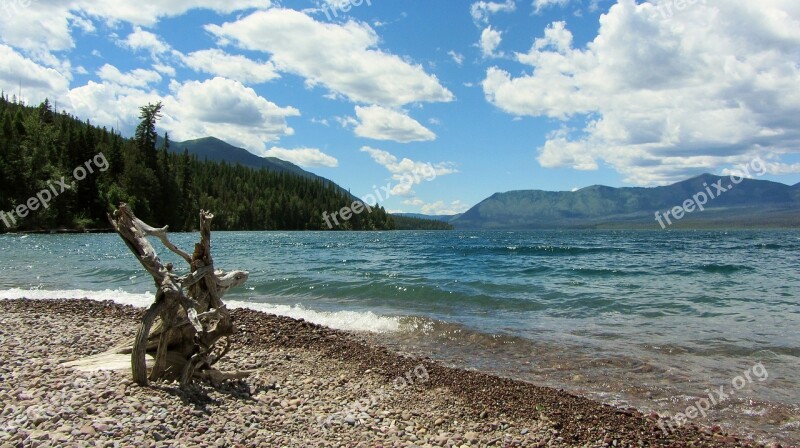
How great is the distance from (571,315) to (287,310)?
10.7 meters

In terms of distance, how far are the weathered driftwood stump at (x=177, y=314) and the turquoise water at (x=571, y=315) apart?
6073 mm

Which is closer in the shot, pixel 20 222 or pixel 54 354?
pixel 54 354

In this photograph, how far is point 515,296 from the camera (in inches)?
891

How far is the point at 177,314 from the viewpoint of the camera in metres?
8.37

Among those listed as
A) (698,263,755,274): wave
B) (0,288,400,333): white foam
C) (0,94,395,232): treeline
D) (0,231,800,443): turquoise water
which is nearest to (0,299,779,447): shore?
(0,231,800,443): turquoise water

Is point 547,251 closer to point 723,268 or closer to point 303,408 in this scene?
point 723,268

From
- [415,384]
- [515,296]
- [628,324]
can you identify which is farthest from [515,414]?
[515,296]

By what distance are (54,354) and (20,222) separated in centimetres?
8535

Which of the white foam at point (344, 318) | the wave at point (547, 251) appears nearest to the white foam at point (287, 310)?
the white foam at point (344, 318)

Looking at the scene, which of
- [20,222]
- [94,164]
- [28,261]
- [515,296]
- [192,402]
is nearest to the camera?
[192,402]

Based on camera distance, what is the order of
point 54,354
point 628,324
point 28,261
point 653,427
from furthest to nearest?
1. point 28,261
2. point 628,324
3. point 54,354
4. point 653,427

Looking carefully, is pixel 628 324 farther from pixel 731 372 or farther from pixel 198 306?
pixel 198 306

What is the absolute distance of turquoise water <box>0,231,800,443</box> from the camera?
35.8 ft

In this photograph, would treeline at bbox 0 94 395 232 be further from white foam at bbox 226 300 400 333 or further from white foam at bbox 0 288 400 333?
white foam at bbox 226 300 400 333
